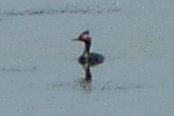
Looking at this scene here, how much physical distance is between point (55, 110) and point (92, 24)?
816cm

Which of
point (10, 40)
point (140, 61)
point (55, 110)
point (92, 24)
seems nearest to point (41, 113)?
point (55, 110)

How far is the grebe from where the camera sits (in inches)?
824

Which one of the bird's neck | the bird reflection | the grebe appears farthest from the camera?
the bird's neck

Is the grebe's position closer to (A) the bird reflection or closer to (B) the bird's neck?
(B) the bird's neck

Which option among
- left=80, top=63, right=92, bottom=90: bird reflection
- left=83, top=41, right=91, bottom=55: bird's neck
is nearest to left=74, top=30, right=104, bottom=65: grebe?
left=83, top=41, right=91, bottom=55: bird's neck

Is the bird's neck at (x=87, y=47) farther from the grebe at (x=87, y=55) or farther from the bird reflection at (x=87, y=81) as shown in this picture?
the bird reflection at (x=87, y=81)

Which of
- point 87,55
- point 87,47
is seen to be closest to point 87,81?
point 87,55

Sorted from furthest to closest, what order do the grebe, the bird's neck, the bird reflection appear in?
the bird's neck
the grebe
the bird reflection

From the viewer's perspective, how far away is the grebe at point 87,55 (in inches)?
824

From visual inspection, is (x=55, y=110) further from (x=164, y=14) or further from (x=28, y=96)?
(x=164, y=14)

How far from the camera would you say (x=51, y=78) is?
19.2m

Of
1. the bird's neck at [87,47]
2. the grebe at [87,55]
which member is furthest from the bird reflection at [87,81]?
the bird's neck at [87,47]

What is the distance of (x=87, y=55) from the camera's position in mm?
21484

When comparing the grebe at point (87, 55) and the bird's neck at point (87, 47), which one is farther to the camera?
the bird's neck at point (87, 47)
